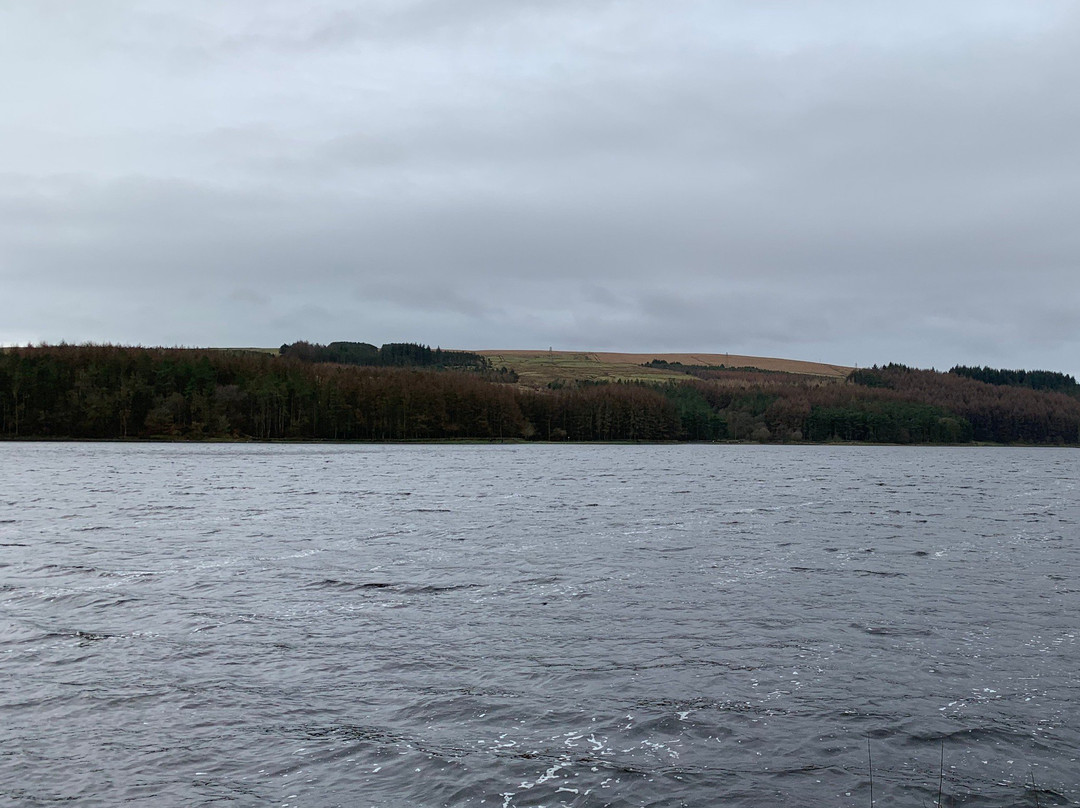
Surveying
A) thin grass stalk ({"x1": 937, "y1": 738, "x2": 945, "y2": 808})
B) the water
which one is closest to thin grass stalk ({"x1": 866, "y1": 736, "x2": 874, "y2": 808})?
the water

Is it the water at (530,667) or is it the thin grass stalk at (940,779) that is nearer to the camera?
the thin grass stalk at (940,779)

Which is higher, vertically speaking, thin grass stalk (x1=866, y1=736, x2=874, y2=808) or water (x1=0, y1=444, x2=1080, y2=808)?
water (x1=0, y1=444, x2=1080, y2=808)

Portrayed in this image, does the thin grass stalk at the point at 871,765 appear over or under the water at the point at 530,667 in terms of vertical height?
under

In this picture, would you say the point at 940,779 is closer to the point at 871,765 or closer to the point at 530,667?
the point at 871,765

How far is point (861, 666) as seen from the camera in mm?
18359

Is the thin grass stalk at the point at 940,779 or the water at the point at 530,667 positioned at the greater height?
the water at the point at 530,667

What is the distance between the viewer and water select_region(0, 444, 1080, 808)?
12414 mm

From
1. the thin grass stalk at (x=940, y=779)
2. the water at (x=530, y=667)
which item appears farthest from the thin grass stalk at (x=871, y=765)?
the thin grass stalk at (x=940, y=779)

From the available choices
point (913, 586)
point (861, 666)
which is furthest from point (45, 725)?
point (913, 586)

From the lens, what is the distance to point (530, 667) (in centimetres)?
1786

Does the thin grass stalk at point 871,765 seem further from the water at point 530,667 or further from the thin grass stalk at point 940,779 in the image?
the thin grass stalk at point 940,779

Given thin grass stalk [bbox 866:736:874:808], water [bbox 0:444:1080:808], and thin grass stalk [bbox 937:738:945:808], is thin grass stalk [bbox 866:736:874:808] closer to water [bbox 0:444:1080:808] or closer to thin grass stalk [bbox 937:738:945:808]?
water [bbox 0:444:1080:808]

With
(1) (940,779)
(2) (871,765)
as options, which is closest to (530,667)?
(2) (871,765)

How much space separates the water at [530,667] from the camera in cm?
1241
